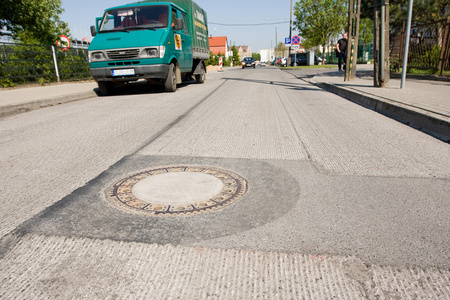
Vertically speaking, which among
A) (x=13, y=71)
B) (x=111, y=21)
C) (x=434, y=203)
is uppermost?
(x=111, y=21)

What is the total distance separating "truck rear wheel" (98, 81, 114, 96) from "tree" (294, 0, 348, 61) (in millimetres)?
37818

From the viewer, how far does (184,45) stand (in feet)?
38.9

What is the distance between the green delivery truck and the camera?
9.30m

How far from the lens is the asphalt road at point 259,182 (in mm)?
2027

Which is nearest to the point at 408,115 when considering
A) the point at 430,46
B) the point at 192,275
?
the point at 192,275

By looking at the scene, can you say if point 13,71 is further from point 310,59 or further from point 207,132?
point 310,59

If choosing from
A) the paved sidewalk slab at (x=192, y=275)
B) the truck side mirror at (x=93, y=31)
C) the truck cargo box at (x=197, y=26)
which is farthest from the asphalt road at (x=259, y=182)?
the truck cargo box at (x=197, y=26)

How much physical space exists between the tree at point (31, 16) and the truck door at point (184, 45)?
11706 mm

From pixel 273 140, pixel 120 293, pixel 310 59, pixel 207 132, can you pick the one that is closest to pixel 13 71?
pixel 207 132

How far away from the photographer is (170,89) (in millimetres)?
10688

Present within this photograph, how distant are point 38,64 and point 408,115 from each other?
14.3 m

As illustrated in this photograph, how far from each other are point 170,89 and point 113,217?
28.8 ft

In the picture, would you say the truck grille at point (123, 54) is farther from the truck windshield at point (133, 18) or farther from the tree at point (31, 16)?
the tree at point (31, 16)

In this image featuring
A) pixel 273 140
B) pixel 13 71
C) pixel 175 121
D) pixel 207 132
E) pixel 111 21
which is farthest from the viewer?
pixel 13 71
